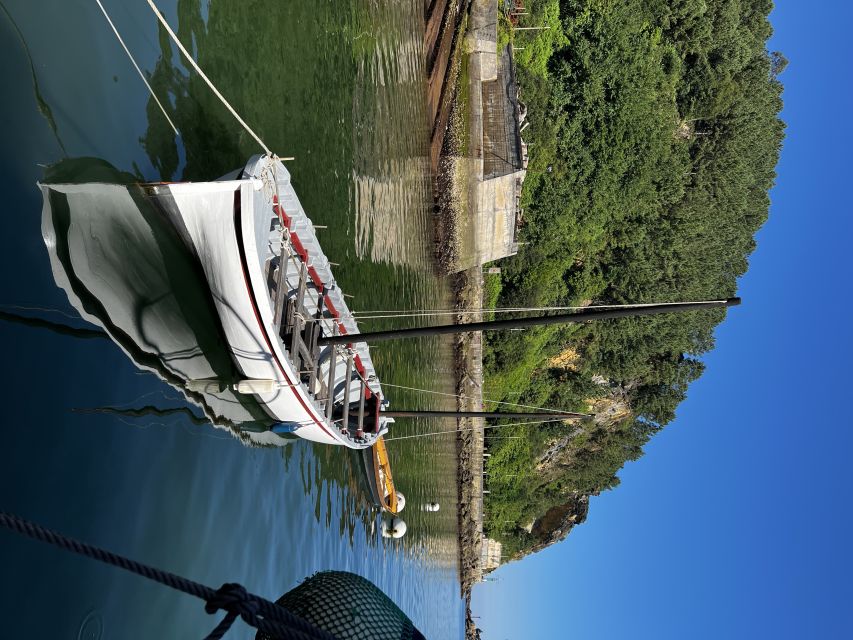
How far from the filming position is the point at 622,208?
3269 centimetres

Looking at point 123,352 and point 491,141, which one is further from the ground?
point 491,141

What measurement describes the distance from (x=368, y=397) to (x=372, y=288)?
2.64 m

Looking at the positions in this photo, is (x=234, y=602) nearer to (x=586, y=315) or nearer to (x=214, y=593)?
(x=214, y=593)

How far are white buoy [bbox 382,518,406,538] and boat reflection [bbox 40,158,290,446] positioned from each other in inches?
298

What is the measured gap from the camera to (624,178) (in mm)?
31922

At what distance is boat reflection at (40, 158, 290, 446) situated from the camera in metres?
6.36

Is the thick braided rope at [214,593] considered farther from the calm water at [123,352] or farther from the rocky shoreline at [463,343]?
the rocky shoreline at [463,343]

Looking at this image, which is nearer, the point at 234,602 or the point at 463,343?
the point at 234,602

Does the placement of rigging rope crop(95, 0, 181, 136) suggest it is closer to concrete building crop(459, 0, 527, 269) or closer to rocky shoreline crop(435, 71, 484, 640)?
rocky shoreline crop(435, 71, 484, 640)

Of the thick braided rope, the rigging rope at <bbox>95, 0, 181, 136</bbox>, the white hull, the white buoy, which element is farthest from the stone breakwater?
the thick braided rope

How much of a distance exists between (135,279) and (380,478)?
8377 millimetres

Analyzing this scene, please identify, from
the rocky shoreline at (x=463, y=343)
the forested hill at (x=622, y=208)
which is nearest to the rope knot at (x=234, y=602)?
the rocky shoreline at (x=463, y=343)

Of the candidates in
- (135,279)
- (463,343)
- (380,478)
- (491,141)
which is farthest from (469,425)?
(135,279)

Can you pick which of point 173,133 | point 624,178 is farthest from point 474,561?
point 173,133
